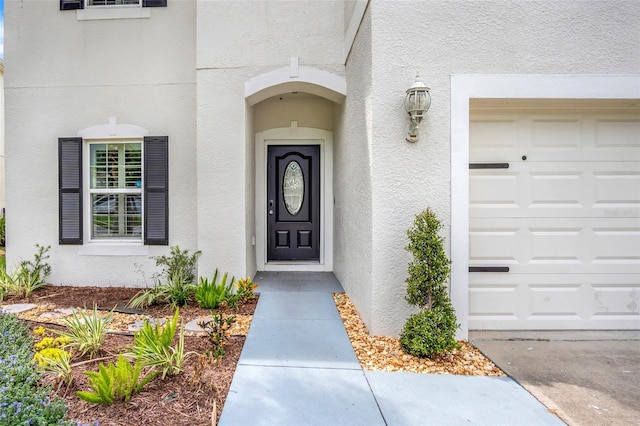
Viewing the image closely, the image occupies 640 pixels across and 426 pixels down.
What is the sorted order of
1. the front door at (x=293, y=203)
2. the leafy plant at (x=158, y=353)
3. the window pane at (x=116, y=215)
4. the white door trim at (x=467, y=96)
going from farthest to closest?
the front door at (x=293, y=203) → the window pane at (x=116, y=215) → the white door trim at (x=467, y=96) → the leafy plant at (x=158, y=353)

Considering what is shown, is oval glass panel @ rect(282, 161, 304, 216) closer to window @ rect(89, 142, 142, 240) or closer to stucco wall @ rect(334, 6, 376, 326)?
stucco wall @ rect(334, 6, 376, 326)

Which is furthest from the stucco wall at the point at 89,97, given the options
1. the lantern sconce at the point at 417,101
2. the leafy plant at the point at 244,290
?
the lantern sconce at the point at 417,101

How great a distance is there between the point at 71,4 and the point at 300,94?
13.2 feet

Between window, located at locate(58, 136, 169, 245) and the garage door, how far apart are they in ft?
15.5

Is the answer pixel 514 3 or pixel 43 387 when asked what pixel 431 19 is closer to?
pixel 514 3

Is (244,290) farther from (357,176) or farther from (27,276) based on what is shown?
(27,276)

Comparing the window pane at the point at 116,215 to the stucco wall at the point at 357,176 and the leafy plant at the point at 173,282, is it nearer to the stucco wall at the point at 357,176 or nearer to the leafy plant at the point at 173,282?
the leafy plant at the point at 173,282

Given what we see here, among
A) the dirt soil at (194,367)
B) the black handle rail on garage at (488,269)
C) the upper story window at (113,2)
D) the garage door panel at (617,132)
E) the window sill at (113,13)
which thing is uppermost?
the upper story window at (113,2)

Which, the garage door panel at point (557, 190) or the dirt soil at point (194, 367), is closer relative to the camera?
the dirt soil at point (194, 367)

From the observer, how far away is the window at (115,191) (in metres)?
5.23

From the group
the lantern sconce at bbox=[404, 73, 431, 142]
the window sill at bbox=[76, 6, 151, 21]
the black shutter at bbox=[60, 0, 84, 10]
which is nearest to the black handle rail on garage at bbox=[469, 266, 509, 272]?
the lantern sconce at bbox=[404, 73, 431, 142]

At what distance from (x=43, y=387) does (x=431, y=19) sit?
4840 mm

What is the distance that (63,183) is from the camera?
530 cm

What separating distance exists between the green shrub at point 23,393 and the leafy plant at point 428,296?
2753 millimetres
